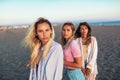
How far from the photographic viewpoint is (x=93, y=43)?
7.94 meters

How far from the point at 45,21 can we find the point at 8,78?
48.3 ft

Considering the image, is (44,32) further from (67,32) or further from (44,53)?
(67,32)

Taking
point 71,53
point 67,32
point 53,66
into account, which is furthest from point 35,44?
point 67,32

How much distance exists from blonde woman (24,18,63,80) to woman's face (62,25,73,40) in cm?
185

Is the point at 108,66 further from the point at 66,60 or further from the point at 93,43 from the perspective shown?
the point at 66,60

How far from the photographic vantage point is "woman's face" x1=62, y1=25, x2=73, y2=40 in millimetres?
6516

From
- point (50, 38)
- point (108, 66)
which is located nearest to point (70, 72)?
point (50, 38)

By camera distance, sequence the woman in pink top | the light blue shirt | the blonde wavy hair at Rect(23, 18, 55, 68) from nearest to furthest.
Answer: the light blue shirt, the blonde wavy hair at Rect(23, 18, 55, 68), the woman in pink top

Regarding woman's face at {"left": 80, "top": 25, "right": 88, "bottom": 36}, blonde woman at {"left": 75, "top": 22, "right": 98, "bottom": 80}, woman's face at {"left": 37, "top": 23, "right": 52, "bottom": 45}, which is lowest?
blonde woman at {"left": 75, "top": 22, "right": 98, "bottom": 80}

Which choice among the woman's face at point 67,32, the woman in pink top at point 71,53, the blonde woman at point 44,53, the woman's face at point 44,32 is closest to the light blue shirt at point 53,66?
the blonde woman at point 44,53

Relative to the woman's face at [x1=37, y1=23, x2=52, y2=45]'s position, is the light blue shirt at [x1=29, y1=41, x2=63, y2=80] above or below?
below

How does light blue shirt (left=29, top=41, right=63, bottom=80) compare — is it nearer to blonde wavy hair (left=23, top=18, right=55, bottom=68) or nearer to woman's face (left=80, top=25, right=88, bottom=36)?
blonde wavy hair (left=23, top=18, right=55, bottom=68)

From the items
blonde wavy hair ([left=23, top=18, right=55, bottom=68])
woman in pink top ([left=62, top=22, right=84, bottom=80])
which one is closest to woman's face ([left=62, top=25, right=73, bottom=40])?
woman in pink top ([left=62, top=22, right=84, bottom=80])

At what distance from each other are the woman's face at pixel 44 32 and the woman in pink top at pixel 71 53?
6.09 feet
